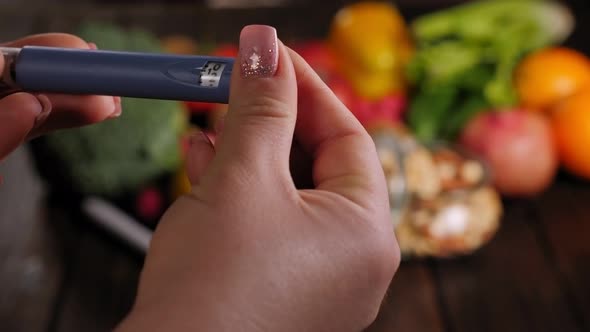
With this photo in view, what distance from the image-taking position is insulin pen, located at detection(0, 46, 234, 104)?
1.32 feet

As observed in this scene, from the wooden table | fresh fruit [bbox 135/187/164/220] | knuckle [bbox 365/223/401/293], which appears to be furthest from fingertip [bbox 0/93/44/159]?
fresh fruit [bbox 135/187/164/220]

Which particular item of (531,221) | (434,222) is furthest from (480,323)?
(531,221)

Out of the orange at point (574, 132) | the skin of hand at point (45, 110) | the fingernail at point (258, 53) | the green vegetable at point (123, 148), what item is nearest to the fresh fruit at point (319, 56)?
the green vegetable at point (123, 148)

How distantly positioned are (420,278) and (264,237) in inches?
26.1

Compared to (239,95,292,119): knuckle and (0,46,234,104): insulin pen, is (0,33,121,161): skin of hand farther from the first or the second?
(239,95,292,119): knuckle

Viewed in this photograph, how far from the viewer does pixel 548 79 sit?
1.19m

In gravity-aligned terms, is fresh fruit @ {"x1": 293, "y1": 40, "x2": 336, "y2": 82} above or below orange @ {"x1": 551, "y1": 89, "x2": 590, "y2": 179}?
above

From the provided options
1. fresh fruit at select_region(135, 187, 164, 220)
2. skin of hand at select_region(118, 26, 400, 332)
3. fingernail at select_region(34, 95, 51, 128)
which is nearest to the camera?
skin of hand at select_region(118, 26, 400, 332)

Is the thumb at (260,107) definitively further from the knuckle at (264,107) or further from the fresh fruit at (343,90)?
the fresh fruit at (343,90)

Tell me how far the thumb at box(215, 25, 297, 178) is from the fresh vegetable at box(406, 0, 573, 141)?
2.74ft

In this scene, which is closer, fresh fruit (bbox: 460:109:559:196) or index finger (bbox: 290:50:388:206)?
index finger (bbox: 290:50:388:206)

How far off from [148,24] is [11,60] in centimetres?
106

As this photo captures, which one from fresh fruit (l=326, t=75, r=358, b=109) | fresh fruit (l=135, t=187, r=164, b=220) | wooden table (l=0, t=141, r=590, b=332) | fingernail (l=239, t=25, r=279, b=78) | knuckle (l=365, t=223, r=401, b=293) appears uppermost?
fingernail (l=239, t=25, r=279, b=78)

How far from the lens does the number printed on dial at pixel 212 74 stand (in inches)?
15.7
